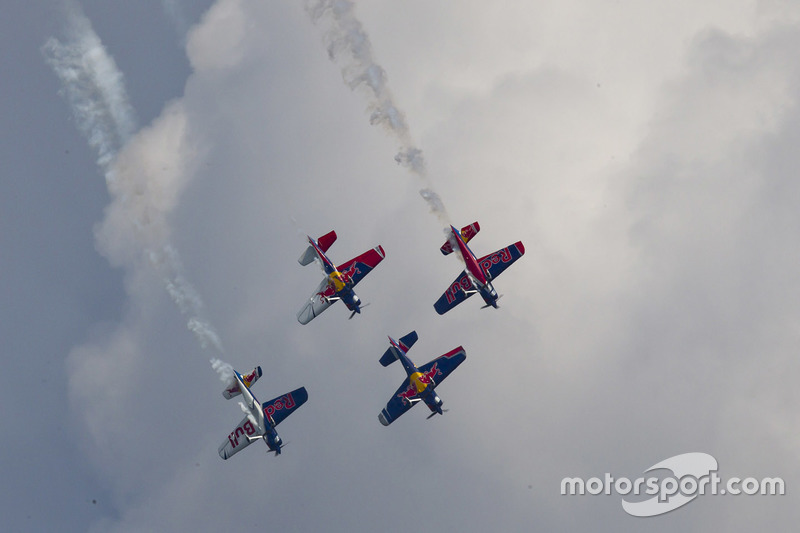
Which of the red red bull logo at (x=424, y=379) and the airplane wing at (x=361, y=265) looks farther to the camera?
the airplane wing at (x=361, y=265)

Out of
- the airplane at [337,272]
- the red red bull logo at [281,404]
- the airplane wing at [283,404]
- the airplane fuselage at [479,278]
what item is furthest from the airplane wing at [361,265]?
the red red bull logo at [281,404]

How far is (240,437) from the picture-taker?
79.6 metres

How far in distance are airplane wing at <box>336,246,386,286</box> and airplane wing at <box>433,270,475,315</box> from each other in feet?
21.1

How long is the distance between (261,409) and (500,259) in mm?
22424

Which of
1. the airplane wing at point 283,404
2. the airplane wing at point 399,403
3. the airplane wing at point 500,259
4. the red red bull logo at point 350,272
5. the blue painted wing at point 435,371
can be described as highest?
the airplane wing at point 500,259

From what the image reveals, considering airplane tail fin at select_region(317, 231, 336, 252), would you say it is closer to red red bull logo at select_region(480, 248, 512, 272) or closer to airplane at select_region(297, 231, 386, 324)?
airplane at select_region(297, 231, 386, 324)

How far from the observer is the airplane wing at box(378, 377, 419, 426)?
77125 millimetres

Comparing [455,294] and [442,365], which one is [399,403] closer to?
[442,365]

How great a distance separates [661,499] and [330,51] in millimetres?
50525

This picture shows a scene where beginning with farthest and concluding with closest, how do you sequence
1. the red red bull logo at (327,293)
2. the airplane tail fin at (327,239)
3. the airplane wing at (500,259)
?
the red red bull logo at (327,293)
the airplane tail fin at (327,239)
the airplane wing at (500,259)

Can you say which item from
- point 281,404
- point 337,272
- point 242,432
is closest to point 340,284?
point 337,272

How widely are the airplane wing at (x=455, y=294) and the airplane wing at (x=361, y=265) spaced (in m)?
6.44

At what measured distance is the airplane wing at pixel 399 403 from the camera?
7712 cm

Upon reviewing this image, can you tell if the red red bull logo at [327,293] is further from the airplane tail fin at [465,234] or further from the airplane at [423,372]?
the airplane tail fin at [465,234]
